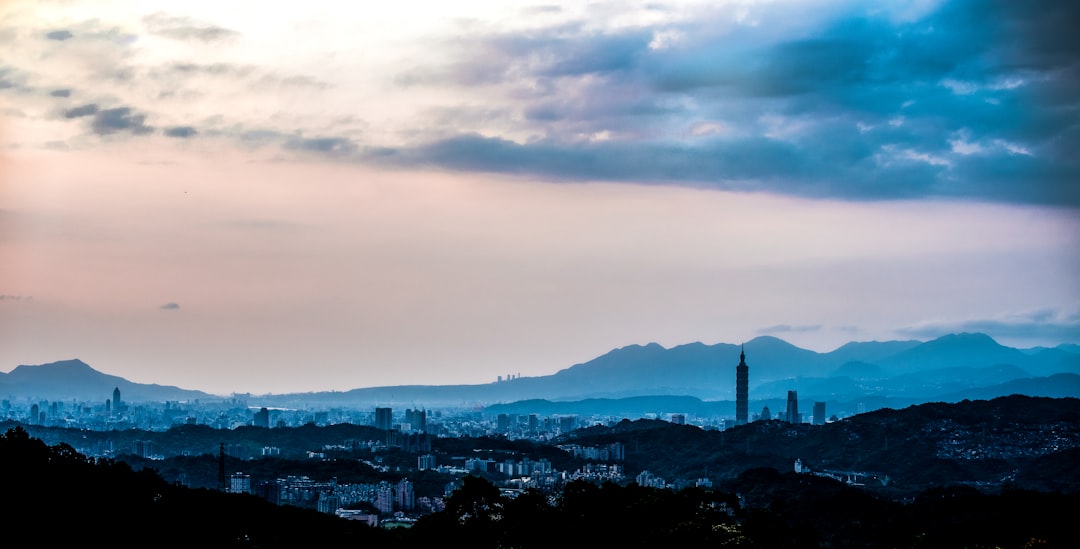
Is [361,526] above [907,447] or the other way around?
the other way around

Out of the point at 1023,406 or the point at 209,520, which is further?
the point at 1023,406

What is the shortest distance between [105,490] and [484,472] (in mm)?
95205

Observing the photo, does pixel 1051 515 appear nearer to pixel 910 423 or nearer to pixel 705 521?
pixel 705 521

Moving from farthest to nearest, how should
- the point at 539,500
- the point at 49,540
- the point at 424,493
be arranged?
1. the point at 424,493
2. the point at 539,500
3. the point at 49,540

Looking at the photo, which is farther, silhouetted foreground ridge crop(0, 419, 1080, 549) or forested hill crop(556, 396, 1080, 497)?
forested hill crop(556, 396, 1080, 497)

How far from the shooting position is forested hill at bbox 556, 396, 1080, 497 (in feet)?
403

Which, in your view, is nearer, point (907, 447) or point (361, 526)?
point (361, 526)

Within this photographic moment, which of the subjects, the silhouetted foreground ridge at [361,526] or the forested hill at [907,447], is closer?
the silhouetted foreground ridge at [361,526]

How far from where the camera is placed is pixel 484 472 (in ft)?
450

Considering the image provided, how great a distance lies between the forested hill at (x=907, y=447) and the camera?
123 m

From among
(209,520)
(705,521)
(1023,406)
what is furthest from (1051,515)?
(1023,406)

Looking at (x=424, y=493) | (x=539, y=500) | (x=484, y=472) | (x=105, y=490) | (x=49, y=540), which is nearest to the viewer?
(x=49, y=540)

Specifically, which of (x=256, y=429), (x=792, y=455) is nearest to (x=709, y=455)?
(x=792, y=455)

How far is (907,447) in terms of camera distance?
139m
